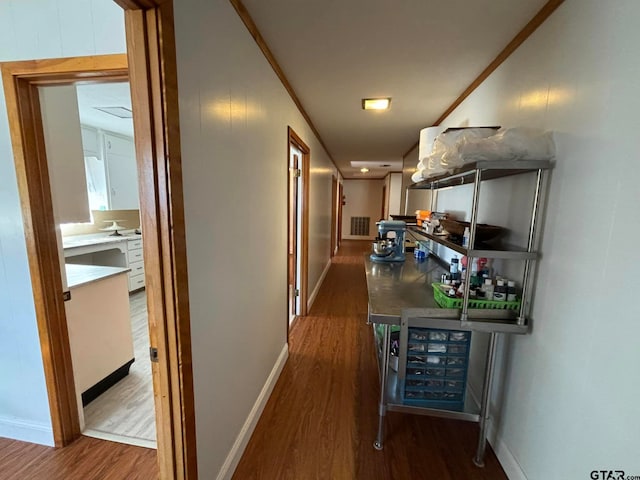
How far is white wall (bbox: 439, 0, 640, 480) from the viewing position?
2.87ft

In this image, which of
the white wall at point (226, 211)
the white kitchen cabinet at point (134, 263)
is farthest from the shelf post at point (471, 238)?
the white kitchen cabinet at point (134, 263)

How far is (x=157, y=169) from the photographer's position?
896 mm

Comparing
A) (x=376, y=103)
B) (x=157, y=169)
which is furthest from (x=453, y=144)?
(x=376, y=103)

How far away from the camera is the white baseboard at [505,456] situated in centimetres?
137

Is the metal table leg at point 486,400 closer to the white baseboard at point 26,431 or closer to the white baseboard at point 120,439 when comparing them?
the white baseboard at point 120,439

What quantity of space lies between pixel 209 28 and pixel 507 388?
90.3 inches

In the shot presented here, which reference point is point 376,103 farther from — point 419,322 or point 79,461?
point 79,461

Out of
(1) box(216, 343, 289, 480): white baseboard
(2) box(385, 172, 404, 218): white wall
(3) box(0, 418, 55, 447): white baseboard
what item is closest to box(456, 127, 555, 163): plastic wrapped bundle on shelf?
(1) box(216, 343, 289, 480): white baseboard

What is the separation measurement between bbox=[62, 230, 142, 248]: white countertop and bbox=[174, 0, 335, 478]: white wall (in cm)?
279

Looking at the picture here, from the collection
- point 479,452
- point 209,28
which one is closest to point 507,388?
point 479,452

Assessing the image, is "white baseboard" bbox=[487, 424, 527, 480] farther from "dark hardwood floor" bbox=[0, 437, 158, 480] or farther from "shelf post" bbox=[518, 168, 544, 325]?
"dark hardwood floor" bbox=[0, 437, 158, 480]

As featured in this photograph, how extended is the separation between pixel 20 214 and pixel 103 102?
2.02 meters

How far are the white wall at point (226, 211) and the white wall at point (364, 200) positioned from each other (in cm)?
823

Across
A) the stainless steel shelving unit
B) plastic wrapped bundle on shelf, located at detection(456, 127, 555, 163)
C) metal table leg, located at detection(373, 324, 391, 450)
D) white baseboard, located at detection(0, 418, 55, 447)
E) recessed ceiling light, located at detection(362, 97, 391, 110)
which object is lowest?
white baseboard, located at detection(0, 418, 55, 447)
